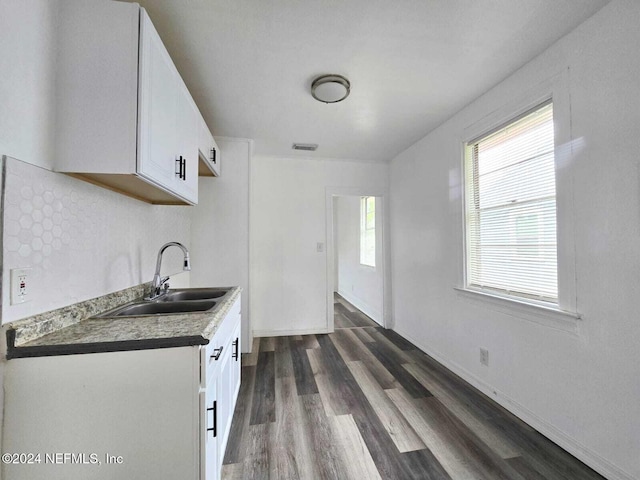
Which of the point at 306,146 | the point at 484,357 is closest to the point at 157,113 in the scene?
the point at 306,146

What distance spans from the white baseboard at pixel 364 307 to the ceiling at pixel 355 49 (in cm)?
286

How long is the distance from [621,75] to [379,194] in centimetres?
267

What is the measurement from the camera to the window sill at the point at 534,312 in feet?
5.11

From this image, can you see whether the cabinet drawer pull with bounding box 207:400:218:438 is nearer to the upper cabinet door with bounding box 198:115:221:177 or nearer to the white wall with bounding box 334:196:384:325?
the upper cabinet door with bounding box 198:115:221:177

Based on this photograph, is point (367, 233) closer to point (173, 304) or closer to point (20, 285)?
point (173, 304)

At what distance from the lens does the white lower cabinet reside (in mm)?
914

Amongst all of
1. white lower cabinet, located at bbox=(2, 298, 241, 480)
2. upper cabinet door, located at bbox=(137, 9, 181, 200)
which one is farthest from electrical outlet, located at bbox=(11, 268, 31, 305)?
upper cabinet door, located at bbox=(137, 9, 181, 200)

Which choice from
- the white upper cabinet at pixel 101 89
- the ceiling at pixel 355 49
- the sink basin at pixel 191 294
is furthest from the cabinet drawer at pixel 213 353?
the ceiling at pixel 355 49

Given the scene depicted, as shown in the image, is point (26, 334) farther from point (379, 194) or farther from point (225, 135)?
point (379, 194)

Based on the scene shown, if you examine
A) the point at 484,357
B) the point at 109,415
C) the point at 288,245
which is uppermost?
the point at 288,245

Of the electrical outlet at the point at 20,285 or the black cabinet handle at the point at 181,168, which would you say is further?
the black cabinet handle at the point at 181,168

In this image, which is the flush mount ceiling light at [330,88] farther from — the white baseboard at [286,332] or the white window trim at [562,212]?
the white baseboard at [286,332]

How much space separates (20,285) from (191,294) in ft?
3.69

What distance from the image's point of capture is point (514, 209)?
1963 mm
